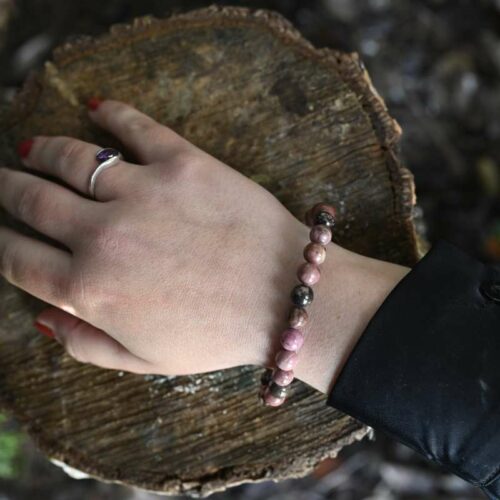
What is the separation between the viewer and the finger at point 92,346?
1.11 meters

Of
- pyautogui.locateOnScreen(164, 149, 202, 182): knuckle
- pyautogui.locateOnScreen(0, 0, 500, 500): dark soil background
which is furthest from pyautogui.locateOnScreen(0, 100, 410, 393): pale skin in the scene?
pyautogui.locateOnScreen(0, 0, 500, 500): dark soil background

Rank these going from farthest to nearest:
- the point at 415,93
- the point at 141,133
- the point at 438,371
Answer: the point at 415,93
the point at 141,133
the point at 438,371

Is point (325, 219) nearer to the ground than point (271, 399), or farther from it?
farther from it

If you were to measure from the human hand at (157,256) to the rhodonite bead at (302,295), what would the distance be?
5 cm

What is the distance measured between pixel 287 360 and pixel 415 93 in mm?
1463

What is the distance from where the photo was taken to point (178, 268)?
3.47 ft

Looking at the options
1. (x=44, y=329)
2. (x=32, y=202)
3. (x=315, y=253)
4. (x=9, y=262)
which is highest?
(x=315, y=253)

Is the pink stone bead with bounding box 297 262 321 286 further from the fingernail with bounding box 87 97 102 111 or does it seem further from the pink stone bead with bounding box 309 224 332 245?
the fingernail with bounding box 87 97 102 111

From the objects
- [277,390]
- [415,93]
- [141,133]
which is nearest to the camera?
[277,390]

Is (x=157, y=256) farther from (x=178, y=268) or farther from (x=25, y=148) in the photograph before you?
(x=25, y=148)

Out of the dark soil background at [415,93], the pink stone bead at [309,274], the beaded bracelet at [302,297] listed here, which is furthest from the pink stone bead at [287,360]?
the dark soil background at [415,93]

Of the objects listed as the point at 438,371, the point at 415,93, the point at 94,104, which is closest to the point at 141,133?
the point at 94,104

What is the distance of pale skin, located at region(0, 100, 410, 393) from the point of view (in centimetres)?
104

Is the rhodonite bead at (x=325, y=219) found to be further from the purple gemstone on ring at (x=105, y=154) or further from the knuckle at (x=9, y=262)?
the knuckle at (x=9, y=262)
